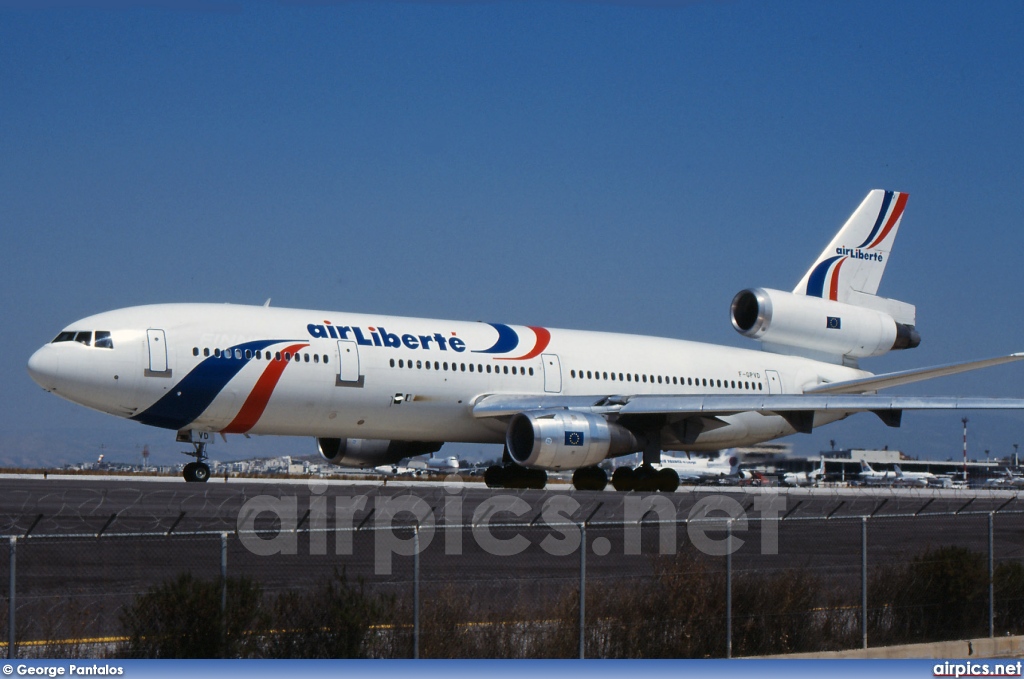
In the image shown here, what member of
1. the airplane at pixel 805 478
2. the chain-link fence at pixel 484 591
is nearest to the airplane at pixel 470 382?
the chain-link fence at pixel 484 591

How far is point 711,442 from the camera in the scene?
3838 cm

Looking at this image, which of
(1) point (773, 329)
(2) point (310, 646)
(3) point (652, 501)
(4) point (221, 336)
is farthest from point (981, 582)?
(1) point (773, 329)

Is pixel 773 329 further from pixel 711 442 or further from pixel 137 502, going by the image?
pixel 137 502

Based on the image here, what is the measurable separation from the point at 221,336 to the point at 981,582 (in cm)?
1906

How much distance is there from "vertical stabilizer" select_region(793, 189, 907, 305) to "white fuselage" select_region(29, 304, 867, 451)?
7115mm

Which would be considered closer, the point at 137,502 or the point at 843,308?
the point at 137,502

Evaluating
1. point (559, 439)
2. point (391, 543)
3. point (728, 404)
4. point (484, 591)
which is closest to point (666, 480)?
Answer: point (728, 404)

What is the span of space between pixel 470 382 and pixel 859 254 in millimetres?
17543

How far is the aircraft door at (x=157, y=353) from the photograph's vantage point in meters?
29.4

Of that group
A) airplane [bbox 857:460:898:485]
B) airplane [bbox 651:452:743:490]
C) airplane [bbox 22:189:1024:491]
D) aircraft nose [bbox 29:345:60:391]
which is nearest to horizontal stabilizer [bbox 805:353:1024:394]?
airplane [bbox 22:189:1024:491]

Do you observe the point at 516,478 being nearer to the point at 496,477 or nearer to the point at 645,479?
the point at 496,477

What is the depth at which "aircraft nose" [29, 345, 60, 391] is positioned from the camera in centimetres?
2933

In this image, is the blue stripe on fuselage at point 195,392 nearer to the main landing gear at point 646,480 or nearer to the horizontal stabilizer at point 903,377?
the main landing gear at point 646,480

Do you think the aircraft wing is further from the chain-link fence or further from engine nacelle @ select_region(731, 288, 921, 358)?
the chain-link fence
